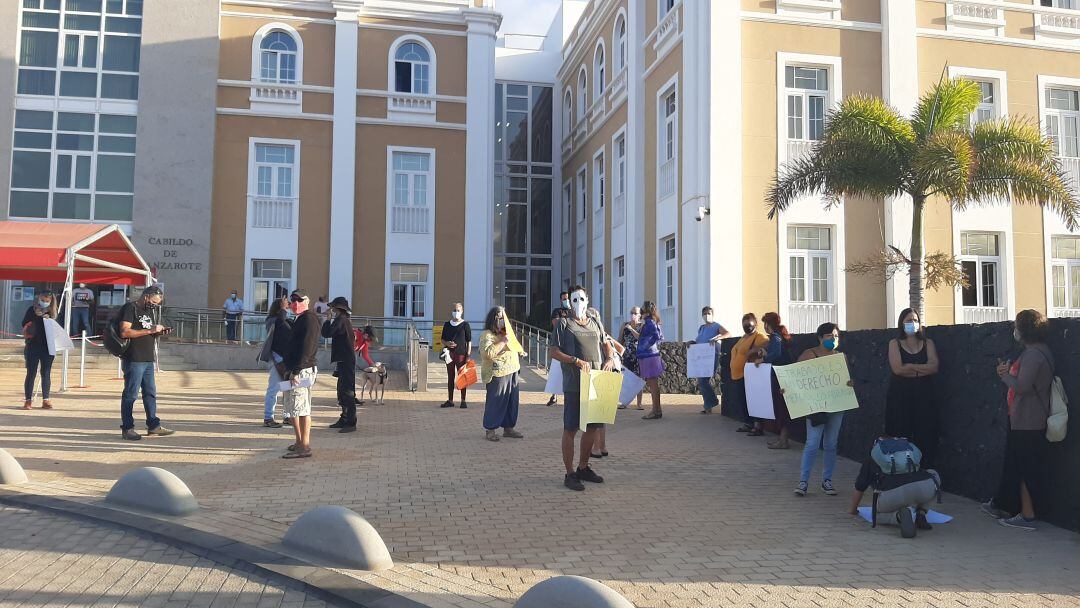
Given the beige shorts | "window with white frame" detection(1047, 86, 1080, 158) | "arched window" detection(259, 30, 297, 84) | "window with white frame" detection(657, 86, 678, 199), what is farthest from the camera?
"arched window" detection(259, 30, 297, 84)

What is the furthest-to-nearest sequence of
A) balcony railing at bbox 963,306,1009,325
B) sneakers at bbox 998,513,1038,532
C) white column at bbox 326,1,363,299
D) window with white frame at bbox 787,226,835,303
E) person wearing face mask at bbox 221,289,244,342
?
1. white column at bbox 326,1,363,299
2. person wearing face mask at bbox 221,289,244,342
3. balcony railing at bbox 963,306,1009,325
4. window with white frame at bbox 787,226,835,303
5. sneakers at bbox 998,513,1038,532

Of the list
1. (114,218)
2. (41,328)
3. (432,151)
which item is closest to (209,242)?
(114,218)

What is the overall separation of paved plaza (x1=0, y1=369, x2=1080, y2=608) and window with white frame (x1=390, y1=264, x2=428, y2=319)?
15.4 metres

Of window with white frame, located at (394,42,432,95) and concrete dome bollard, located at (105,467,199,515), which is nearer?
concrete dome bollard, located at (105,467,199,515)

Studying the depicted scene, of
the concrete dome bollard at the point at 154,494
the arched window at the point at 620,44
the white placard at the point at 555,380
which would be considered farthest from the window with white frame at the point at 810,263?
the concrete dome bollard at the point at 154,494

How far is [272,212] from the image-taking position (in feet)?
82.8

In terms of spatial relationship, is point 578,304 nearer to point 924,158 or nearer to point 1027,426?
point 1027,426

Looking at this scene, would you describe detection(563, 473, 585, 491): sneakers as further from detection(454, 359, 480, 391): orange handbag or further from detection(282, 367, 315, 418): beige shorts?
detection(454, 359, 480, 391): orange handbag

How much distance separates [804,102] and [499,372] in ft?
42.2

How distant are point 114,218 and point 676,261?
56.9 feet

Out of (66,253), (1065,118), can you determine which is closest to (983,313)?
(1065,118)

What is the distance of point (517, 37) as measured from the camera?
35844mm

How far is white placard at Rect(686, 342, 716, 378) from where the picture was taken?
12625 millimetres

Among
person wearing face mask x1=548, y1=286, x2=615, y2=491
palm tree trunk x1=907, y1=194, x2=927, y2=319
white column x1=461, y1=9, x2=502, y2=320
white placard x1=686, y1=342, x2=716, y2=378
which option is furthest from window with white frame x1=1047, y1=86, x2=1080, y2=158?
person wearing face mask x1=548, y1=286, x2=615, y2=491
